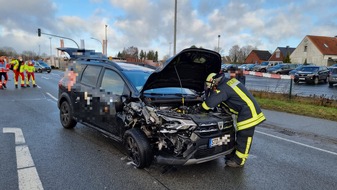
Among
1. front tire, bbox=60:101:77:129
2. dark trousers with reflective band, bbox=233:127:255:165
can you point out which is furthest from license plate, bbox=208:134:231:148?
front tire, bbox=60:101:77:129

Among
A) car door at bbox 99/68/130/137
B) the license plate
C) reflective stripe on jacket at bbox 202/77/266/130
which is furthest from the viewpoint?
car door at bbox 99/68/130/137

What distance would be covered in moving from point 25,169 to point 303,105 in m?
9.88

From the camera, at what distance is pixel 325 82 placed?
23.9m

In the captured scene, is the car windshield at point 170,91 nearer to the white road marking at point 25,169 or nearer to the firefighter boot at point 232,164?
the firefighter boot at point 232,164

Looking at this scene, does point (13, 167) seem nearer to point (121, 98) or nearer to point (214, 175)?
point (121, 98)

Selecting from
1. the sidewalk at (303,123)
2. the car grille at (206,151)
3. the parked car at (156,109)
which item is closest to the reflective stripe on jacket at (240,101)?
the parked car at (156,109)

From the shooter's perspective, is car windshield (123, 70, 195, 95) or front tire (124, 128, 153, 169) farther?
car windshield (123, 70, 195, 95)

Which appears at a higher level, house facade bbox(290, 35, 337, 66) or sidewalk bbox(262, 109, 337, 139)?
house facade bbox(290, 35, 337, 66)

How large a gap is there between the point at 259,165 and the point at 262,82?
11.4 m

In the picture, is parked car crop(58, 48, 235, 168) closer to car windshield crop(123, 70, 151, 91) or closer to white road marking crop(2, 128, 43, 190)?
car windshield crop(123, 70, 151, 91)

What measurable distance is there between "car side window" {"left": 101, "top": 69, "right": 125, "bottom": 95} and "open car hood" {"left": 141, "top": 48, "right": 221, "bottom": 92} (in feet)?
1.79

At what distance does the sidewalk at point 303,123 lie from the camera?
6.96 m

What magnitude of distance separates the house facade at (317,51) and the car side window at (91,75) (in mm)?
55457

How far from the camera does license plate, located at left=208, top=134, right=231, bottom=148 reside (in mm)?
3729
